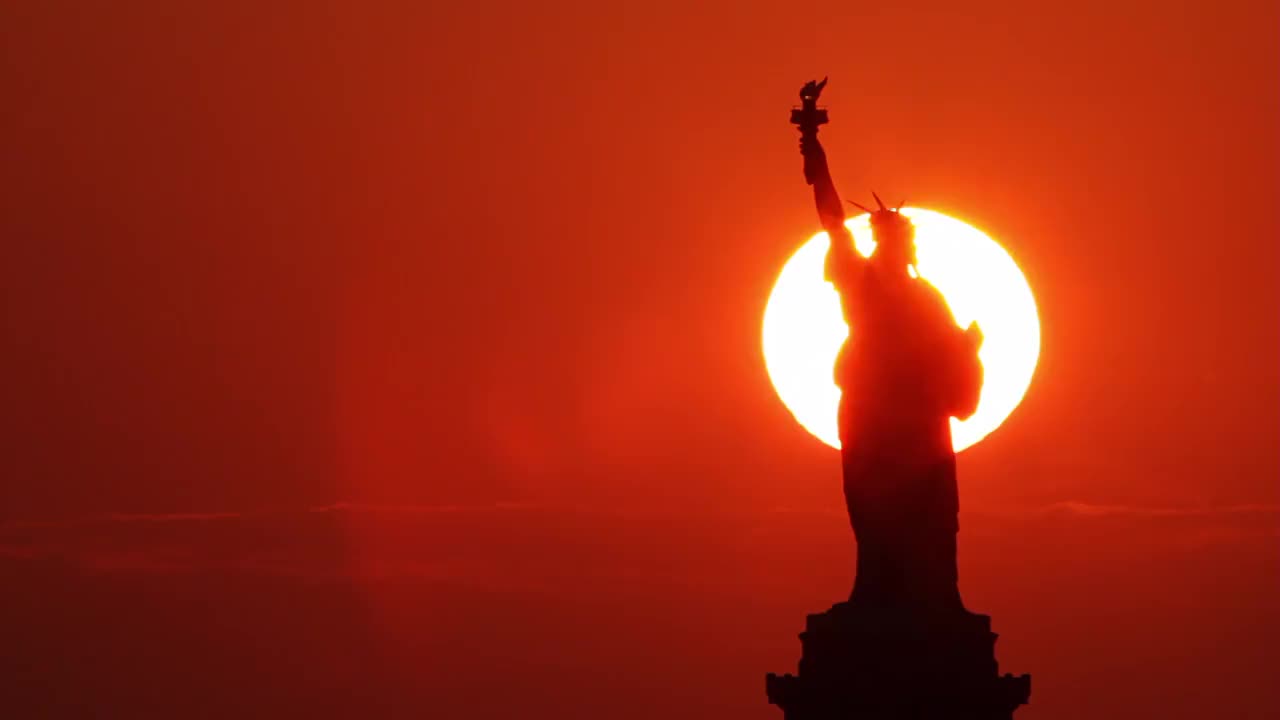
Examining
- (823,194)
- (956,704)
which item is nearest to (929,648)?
(956,704)

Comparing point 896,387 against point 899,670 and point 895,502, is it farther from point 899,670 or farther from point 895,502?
point 899,670

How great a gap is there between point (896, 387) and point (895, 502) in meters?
1.07

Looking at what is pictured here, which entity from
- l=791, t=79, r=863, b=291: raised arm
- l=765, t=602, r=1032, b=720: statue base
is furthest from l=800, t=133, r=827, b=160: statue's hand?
l=765, t=602, r=1032, b=720: statue base

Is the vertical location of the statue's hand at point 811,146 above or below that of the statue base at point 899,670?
above

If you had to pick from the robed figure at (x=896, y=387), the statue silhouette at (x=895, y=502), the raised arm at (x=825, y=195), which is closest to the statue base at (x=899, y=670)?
the statue silhouette at (x=895, y=502)

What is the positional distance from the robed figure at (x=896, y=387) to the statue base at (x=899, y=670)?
0.54 m

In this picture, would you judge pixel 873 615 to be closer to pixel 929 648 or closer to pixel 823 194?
pixel 929 648

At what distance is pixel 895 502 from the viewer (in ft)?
88.9

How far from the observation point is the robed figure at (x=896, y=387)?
2712 centimetres

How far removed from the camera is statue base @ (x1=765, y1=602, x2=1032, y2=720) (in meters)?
26.2

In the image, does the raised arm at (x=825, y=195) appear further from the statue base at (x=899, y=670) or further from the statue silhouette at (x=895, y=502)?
the statue base at (x=899, y=670)

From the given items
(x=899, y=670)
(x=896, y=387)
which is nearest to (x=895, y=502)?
(x=896, y=387)

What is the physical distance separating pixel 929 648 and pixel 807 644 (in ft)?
3.71

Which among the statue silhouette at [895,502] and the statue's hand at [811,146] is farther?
the statue's hand at [811,146]
